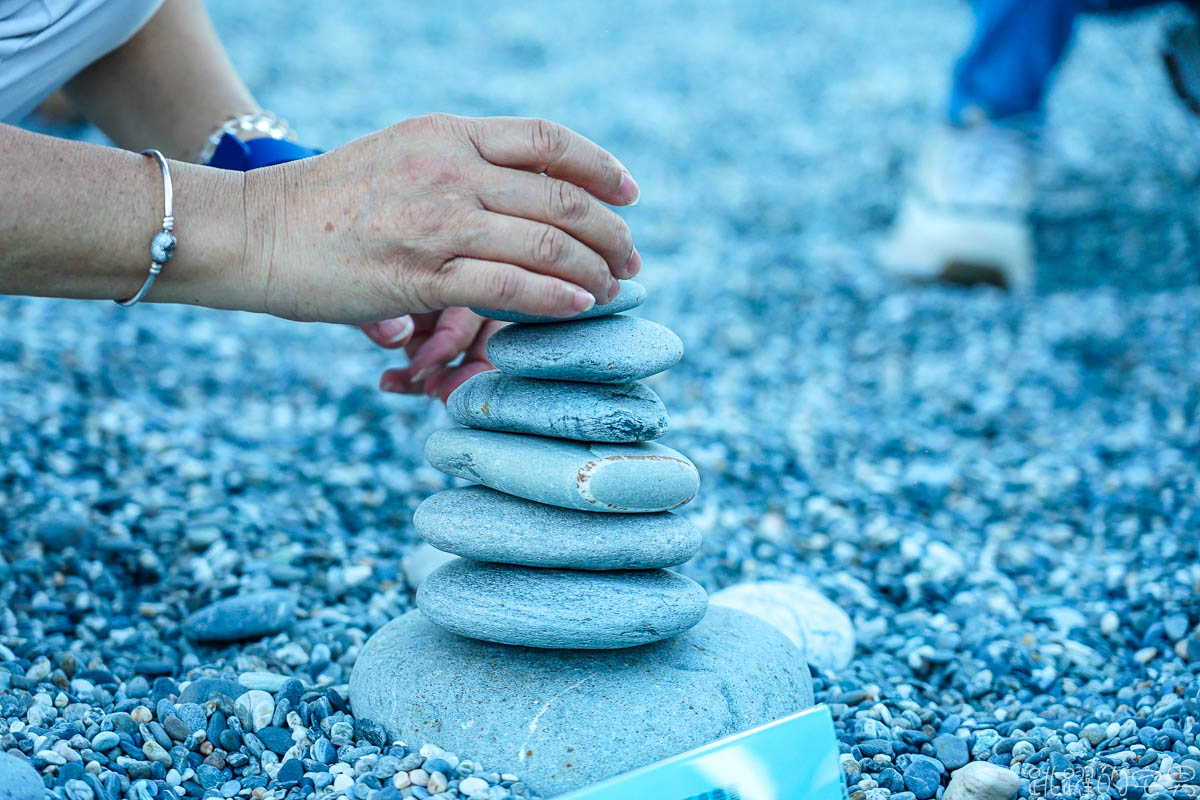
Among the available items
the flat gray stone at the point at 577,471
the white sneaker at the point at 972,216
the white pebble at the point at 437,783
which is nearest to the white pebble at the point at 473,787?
the white pebble at the point at 437,783

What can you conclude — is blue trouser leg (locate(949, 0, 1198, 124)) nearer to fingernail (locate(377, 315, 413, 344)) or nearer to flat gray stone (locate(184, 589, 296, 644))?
fingernail (locate(377, 315, 413, 344))

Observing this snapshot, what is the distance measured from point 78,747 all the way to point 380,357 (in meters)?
2.82

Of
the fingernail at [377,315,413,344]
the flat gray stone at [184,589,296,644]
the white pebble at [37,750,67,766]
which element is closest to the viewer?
the white pebble at [37,750,67,766]

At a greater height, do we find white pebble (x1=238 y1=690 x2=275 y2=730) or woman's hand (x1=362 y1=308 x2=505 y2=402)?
woman's hand (x1=362 y1=308 x2=505 y2=402)

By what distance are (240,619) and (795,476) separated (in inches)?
75.6

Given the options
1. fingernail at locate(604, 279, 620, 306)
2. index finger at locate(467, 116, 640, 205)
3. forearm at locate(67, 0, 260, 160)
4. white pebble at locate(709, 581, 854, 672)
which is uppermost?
forearm at locate(67, 0, 260, 160)

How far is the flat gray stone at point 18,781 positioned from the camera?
1.63m

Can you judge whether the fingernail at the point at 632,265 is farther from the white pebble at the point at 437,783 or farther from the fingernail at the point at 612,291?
the white pebble at the point at 437,783

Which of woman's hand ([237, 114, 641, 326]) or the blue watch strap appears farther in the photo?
the blue watch strap

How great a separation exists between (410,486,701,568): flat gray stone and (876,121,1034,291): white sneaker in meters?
3.82

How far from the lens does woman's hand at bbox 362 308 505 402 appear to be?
254 centimetres

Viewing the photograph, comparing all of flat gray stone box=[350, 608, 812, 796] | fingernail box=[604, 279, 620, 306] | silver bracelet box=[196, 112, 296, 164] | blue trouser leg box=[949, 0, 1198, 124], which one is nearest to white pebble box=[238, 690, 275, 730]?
flat gray stone box=[350, 608, 812, 796]

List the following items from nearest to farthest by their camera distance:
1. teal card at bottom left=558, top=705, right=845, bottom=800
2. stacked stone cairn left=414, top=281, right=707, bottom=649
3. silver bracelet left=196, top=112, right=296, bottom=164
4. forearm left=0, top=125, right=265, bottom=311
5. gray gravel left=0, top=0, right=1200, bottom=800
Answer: teal card at bottom left=558, top=705, right=845, bottom=800, forearm left=0, top=125, right=265, bottom=311, stacked stone cairn left=414, top=281, right=707, bottom=649, gray gravel left=0, top=0, right=1200, bottom=800, silver bracelet left=196, top=112, right=296, bottom=164

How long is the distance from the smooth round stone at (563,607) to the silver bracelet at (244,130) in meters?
1.28
